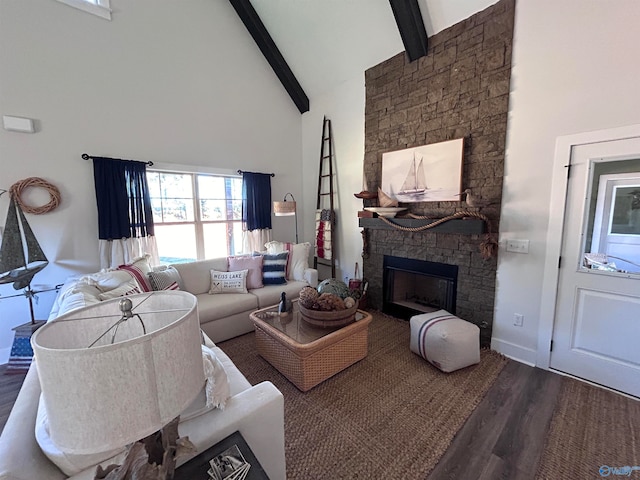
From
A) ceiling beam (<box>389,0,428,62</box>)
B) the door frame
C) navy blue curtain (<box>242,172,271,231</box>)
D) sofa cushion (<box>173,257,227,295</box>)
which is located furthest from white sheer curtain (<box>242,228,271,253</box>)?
the door frame

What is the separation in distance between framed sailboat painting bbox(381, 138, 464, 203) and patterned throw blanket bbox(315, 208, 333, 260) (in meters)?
1.09

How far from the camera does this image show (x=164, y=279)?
276 centimetres

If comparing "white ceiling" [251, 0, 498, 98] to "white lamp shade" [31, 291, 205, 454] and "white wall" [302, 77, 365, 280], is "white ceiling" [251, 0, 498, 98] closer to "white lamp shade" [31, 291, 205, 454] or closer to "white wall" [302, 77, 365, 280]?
"white wall" [302, 77, 365, 280]

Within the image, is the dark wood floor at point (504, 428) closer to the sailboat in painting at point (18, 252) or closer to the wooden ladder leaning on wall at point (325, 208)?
the sailboat in painting at point (18, 252)

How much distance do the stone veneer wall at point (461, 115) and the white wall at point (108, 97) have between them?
6.98ft

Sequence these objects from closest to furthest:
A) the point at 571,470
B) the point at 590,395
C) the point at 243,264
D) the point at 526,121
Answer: the point at 571,470, the point at 590,395, the point at 526,121, the point at 243,264

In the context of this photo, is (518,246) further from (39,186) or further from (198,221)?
(39,186)

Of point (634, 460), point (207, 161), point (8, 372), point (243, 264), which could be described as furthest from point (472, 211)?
point (8, 372)

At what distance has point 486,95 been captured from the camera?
8.38 feet

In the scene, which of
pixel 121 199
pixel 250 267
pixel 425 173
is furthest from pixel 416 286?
pixel 121 199

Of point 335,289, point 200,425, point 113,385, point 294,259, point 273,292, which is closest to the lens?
point 113,385

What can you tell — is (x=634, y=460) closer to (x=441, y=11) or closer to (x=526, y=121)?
(x=526, y=121)

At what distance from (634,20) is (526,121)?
0.78 metres

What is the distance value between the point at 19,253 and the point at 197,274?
1506 millimetres
